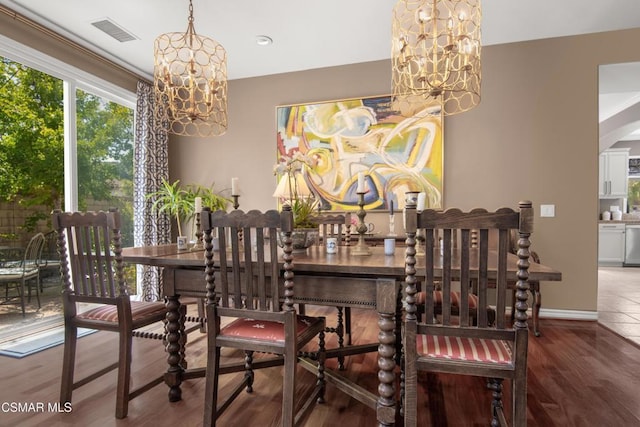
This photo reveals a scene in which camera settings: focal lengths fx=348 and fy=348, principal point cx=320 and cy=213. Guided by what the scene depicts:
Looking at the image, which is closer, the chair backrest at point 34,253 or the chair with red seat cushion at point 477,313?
the chair with red seat cushion at point 477,313

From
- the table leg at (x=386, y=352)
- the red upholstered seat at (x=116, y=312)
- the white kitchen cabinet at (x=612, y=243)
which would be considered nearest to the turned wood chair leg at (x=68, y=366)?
the red upholstered seat at (x=116, y=312)

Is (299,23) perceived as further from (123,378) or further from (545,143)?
(123,378)

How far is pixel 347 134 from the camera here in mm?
3951

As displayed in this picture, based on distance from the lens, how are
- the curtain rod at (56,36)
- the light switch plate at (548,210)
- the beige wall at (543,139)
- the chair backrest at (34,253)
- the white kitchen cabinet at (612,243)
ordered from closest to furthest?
the curtain rod at (56,36) < the chair backrest at (34,253) < the beige wall at (543,139) < the light switch plate at (548,210) < the white kitchen cabinet at (612,243)

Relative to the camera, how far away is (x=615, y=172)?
7340 mm

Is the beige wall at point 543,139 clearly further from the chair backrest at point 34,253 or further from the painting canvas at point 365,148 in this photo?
the chair backrest at point 34,253

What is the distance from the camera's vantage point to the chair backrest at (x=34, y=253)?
10.2 feet

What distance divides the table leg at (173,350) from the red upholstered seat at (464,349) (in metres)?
A: 1.35

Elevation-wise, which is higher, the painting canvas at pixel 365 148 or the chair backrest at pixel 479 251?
the painting canvas at pixel 365 148

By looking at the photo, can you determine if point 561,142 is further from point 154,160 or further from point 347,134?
point 154,160

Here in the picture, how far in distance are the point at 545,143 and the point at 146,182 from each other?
439 cm

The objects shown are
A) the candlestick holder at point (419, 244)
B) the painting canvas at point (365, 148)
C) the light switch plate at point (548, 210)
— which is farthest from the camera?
the painting canvas at point (365, 148)

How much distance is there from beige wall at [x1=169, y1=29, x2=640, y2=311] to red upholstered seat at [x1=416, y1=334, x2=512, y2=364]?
7.99ft

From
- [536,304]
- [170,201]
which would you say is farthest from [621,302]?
[170,201]
